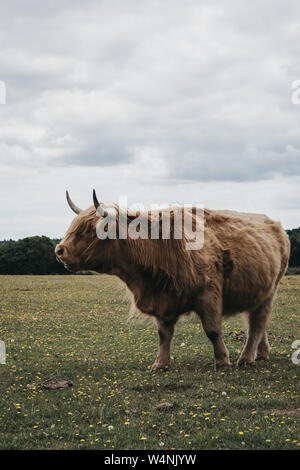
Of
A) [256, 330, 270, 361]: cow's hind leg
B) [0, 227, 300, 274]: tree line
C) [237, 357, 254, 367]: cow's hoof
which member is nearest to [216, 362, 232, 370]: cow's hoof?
[237, 357, 254, 367]: cow's hoof

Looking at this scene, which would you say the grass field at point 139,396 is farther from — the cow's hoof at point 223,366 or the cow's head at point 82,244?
the cow's head at point 82,244

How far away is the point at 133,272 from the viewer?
894cm

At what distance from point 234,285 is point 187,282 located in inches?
42.7

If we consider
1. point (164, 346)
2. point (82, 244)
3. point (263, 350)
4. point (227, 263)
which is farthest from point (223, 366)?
point (82, 244)

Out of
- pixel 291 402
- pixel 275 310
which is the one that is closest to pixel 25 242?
pixel 275 310

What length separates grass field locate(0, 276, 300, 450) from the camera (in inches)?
225

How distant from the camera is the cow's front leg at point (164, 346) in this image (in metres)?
9.30

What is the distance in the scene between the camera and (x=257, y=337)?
1018cm

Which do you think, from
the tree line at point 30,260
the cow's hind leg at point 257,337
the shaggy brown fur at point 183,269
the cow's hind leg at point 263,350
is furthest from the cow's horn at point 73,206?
the tree line at point 30,260

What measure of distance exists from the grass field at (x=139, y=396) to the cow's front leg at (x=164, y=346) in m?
0.24

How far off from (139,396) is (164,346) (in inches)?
76.3

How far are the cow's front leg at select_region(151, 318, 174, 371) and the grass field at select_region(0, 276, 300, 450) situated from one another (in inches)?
9.3

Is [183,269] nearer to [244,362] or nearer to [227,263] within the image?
[227,263]

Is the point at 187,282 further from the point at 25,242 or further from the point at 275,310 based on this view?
the point at 25,242
